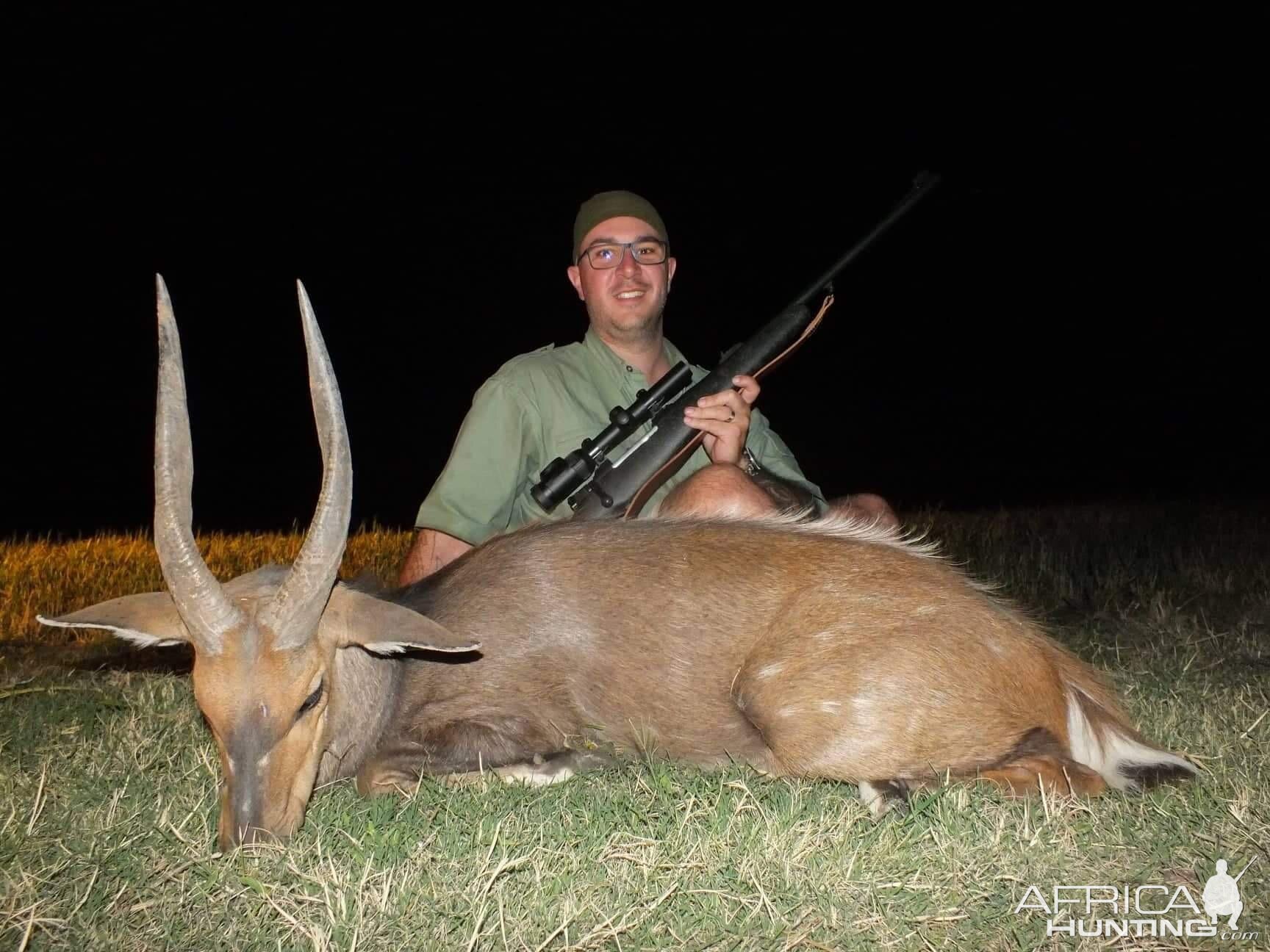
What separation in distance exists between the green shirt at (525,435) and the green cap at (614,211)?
0.61 m

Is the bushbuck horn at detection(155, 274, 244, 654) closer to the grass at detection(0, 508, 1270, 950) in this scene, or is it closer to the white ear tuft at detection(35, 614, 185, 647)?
the white ear tuft at detection(35, 614, 185, 647)

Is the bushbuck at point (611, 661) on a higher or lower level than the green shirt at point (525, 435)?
lower

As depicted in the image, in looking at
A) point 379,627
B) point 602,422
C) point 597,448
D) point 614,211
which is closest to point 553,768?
point 379,627

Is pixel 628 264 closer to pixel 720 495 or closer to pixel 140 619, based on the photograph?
pixel 720 495

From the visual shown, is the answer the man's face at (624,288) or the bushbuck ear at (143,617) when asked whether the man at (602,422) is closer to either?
the man's face at (624,288)

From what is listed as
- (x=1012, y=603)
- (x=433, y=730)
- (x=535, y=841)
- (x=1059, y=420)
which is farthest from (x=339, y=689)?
(x=1059, y=420)

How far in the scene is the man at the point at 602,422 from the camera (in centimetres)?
540

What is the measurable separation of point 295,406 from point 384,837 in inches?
1440

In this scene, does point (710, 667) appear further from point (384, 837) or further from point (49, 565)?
point (49, 565)

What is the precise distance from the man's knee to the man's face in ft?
3.87

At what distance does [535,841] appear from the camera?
336cm

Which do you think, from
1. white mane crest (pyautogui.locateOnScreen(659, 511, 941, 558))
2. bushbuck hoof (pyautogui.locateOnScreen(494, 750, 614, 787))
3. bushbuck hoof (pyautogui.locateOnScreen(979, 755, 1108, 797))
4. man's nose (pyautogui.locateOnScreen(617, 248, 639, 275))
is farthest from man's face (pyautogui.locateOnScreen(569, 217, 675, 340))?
bushbuck hoof (pyautogui.locateOnScreen(979, 755, 1108, 797))

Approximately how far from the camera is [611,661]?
4141 millimetres

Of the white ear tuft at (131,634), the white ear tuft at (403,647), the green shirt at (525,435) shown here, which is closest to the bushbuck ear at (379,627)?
the white ear tuft at (403,647)
